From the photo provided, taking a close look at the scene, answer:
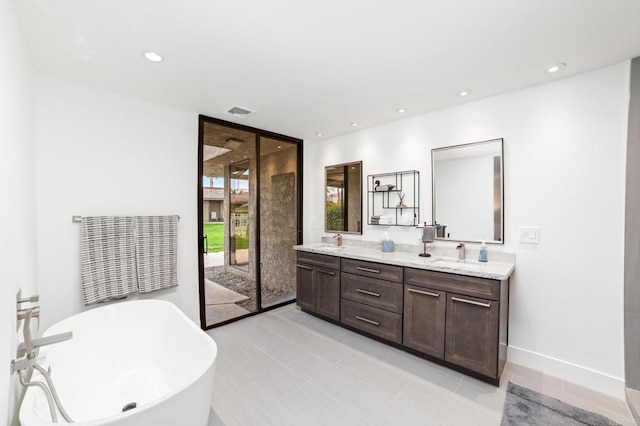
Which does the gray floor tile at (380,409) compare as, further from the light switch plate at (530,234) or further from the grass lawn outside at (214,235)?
the grass lawn outside at (214,235)

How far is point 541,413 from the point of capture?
1.80 metres

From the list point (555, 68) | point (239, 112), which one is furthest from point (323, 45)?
point (555, 68)

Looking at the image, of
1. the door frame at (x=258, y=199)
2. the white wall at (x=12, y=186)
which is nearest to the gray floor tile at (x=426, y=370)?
the door frame at (x=258, y=199)

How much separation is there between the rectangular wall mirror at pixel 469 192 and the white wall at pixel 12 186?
10.4 ft

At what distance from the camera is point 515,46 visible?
179 cm

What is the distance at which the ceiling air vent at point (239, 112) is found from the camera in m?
2.90

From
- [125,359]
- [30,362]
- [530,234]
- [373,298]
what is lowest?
[125,359]

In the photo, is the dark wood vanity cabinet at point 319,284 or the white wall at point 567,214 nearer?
the white wall at point 567,214

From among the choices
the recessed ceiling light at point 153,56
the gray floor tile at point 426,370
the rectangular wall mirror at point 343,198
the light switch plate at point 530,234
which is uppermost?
the recessed ceiling light at point 153,56

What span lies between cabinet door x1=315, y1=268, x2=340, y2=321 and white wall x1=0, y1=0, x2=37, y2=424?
2.49 metres

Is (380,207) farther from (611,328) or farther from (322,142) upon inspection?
(611,328)

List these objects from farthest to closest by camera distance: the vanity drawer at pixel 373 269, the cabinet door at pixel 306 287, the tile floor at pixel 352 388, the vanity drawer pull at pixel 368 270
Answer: the cabinet door at pixel 306 287 → the vanity drawer pull at pixel 368 270 → the vanity drawer at pixel 373 269 → the tile floor at pixel 352 388

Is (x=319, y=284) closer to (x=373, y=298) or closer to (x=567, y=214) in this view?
(x=373, y=298)

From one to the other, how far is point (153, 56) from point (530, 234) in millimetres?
3359
